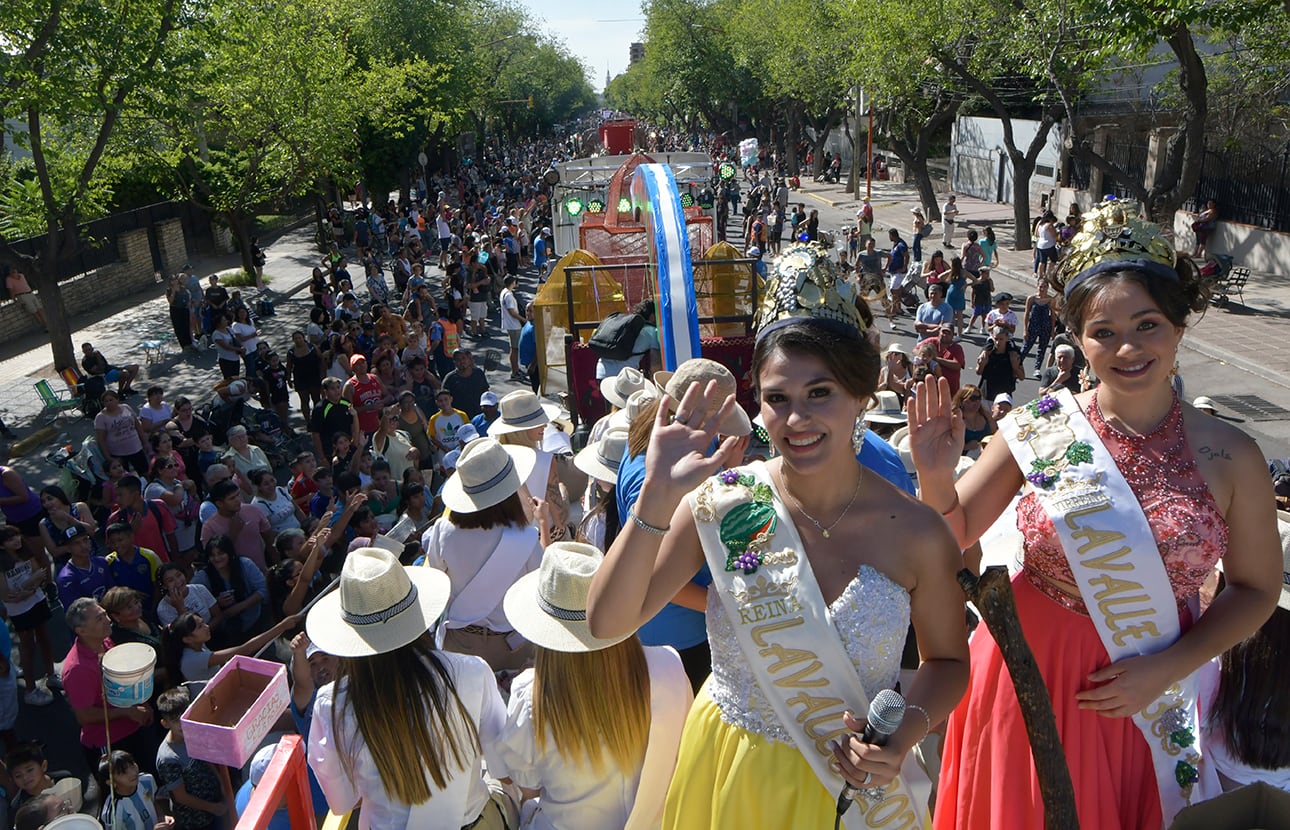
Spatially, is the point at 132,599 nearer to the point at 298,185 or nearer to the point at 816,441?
the point at 816,441

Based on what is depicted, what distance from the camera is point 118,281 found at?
22.1m

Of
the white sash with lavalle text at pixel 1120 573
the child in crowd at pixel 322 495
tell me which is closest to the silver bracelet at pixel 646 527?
the white sash with lavalle text at pixel 1120 573

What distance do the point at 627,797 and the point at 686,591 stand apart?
2.89 ft

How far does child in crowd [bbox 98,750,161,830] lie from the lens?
4.31 meters

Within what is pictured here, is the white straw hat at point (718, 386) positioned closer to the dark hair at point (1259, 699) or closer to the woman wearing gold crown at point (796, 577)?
the woman wearing gold crown at point (796, 577)

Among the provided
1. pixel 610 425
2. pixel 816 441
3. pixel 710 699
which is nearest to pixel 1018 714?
pixel 710 699

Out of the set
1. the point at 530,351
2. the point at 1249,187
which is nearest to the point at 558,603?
the point at 530,351

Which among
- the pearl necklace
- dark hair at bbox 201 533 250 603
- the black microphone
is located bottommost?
dark hair at bbox 201 533 250 603

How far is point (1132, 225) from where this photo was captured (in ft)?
7.20

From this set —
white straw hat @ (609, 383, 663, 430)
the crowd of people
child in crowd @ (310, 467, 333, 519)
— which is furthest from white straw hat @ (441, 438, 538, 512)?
child in crowd @ (310, 467, 333, 519)

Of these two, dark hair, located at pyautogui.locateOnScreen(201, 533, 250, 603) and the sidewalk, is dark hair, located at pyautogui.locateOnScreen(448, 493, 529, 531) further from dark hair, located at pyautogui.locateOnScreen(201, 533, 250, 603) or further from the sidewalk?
the sidewalk

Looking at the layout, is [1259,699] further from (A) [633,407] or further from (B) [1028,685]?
(A) [633,407]

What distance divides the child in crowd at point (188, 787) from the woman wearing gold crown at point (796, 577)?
317 centimetres

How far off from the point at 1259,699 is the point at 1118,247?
1218 mm
